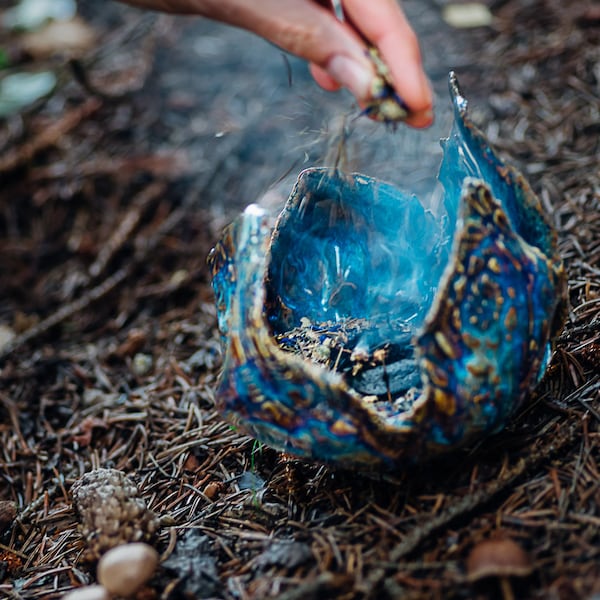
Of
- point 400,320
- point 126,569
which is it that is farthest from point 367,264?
point 126,569

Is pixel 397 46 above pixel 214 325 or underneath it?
above

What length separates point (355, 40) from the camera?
1.78m

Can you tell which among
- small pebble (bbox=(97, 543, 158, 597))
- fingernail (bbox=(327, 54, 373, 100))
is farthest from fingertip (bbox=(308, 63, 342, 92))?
small pebble (bbox=(97, 543, 158, 597))

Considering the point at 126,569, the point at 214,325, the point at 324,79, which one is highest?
the point at 324,79

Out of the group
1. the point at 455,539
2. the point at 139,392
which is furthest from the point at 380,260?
the point at 139,392

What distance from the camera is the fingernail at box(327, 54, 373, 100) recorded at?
175 centimetres

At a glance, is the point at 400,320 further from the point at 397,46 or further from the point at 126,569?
the point at 126,569

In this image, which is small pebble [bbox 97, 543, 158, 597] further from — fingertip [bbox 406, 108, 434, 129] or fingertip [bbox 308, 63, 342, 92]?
fingertip [bbox 308, 63, 342, 92]

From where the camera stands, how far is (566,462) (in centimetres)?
177

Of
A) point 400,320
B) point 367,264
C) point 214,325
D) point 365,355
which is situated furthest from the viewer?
point 214,325

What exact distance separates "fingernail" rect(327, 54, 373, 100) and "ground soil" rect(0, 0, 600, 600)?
0.27 metres

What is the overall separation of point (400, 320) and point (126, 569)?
42.9 inches

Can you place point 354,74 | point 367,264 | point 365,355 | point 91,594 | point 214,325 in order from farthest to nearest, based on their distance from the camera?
point 214,325, point 367,264, point 365,355, point 354,74, point 91,594

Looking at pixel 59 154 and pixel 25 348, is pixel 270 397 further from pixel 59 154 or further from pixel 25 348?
pixel 59 154
